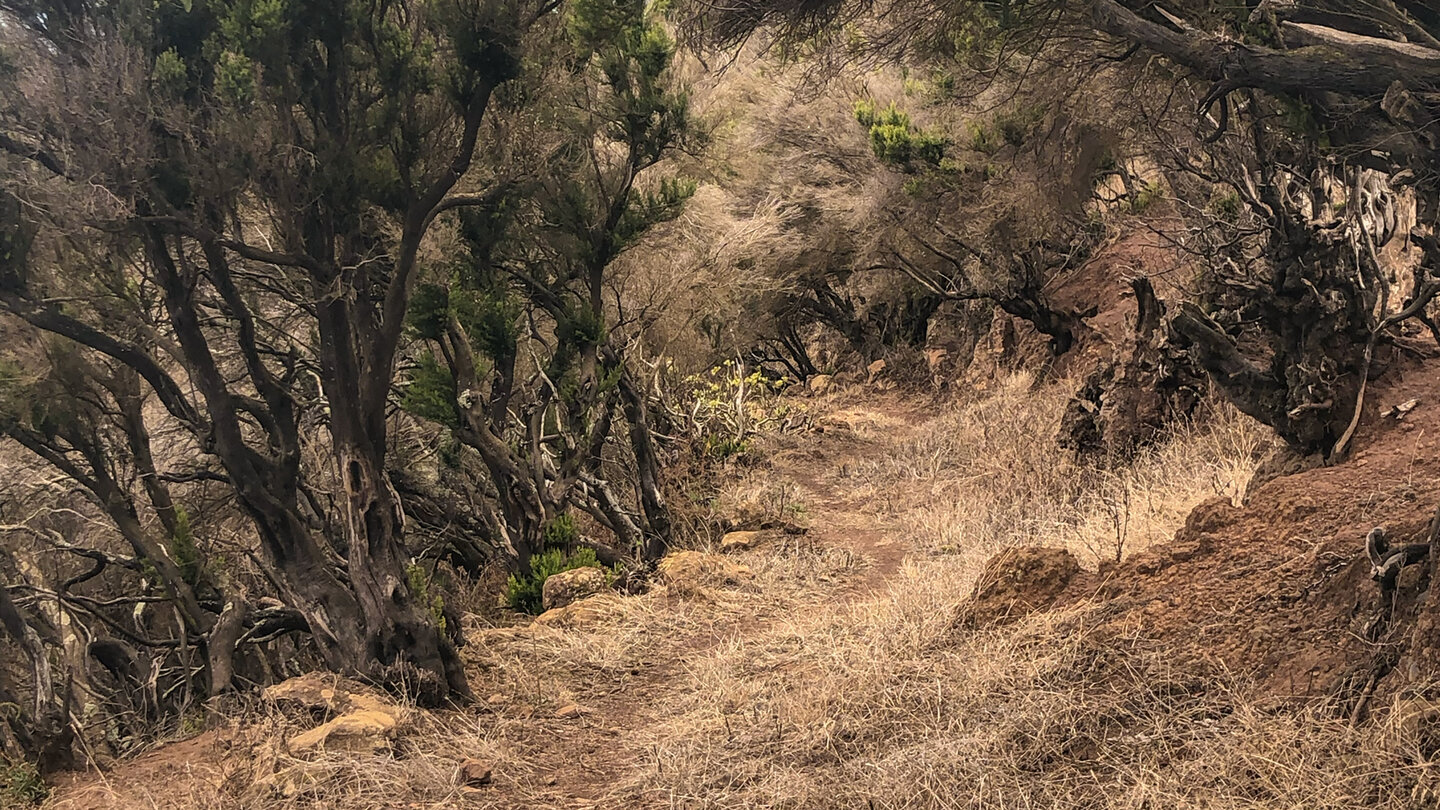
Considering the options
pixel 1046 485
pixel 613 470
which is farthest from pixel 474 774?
pixel 613 470

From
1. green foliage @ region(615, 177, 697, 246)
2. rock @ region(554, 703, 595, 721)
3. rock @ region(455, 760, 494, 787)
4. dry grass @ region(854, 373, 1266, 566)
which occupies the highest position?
green foliage @ region(615, 177, 697, 246)

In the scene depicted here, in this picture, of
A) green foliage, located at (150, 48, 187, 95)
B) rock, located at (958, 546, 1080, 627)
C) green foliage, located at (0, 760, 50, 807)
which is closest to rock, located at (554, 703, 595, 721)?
rock, located at (958, 546, 1080, 627)

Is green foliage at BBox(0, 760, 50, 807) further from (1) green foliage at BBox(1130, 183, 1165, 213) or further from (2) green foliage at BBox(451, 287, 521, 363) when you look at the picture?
(1) green foliage at BBox(1130, 183, 1165, 213)

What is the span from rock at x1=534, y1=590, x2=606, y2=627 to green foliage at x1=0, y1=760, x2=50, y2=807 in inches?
113

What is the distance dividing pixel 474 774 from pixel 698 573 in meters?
3.56

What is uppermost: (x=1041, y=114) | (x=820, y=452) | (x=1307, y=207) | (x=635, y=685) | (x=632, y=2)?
(x=632, y=2)

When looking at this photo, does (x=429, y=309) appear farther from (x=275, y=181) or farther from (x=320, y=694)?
(x=320, y=694)

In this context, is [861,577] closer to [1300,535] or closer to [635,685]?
[635,685]

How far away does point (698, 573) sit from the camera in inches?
306

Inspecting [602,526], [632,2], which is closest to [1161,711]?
[632,2]

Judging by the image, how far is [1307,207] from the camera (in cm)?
614

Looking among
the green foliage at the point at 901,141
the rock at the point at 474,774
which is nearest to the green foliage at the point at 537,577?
the rock at the point at 474,774

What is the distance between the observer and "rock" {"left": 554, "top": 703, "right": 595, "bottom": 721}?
525 cm

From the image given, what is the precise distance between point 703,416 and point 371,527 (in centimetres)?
754
